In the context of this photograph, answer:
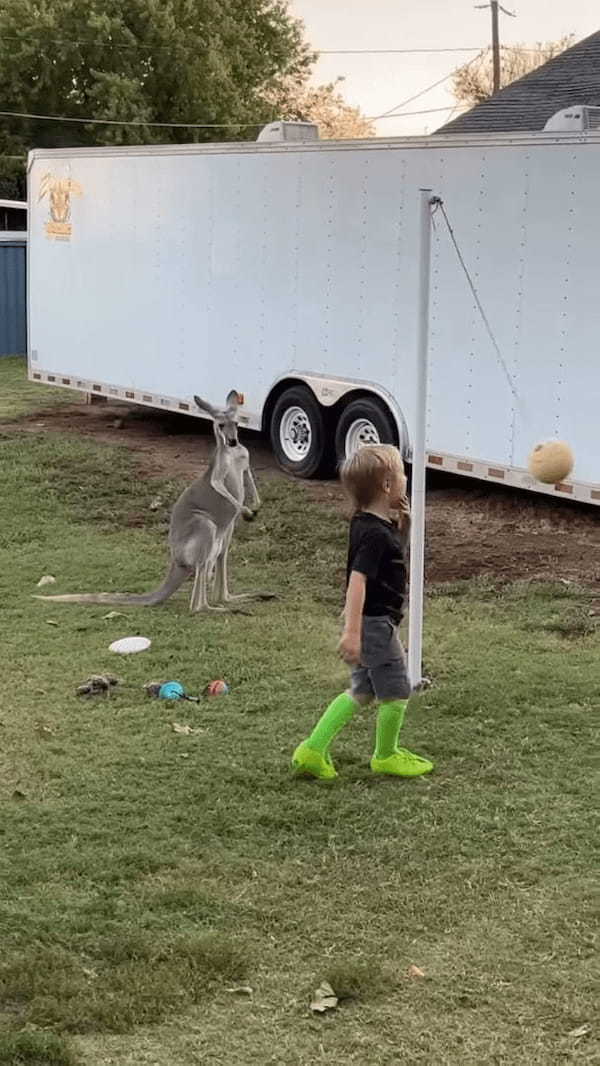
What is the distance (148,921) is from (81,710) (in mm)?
2298

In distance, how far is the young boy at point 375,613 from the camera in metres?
5.32

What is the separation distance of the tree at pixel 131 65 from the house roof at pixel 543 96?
23.0 meters

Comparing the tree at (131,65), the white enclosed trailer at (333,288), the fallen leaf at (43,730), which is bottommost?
the fallen leaf at (43,730)

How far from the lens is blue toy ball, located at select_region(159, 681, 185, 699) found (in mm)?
6758

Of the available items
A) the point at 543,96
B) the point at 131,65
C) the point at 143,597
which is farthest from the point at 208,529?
the point at 131,65

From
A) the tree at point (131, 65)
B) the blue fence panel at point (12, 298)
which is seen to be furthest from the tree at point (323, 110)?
the blue fence panel at point (12, 298)

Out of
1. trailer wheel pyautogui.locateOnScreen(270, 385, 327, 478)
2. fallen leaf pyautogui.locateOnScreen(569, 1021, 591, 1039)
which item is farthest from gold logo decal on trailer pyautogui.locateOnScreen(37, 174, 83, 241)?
fallen leaf pyautogui.locateOnScreen(569, 1021, 591, 1039)

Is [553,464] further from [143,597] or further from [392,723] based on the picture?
[392,723]

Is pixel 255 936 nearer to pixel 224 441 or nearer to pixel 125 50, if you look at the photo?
pixel 224 441

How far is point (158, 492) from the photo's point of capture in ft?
40.3

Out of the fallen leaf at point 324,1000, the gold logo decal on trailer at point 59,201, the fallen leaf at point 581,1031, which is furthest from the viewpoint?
the gold logo decal on trailer at point 59,201

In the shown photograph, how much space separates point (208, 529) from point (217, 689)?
1.66 m

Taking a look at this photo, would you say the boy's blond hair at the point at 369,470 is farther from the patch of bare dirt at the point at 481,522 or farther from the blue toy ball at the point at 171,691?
the patch of bare dirt at the point at 481,522

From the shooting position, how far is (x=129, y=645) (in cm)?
764
